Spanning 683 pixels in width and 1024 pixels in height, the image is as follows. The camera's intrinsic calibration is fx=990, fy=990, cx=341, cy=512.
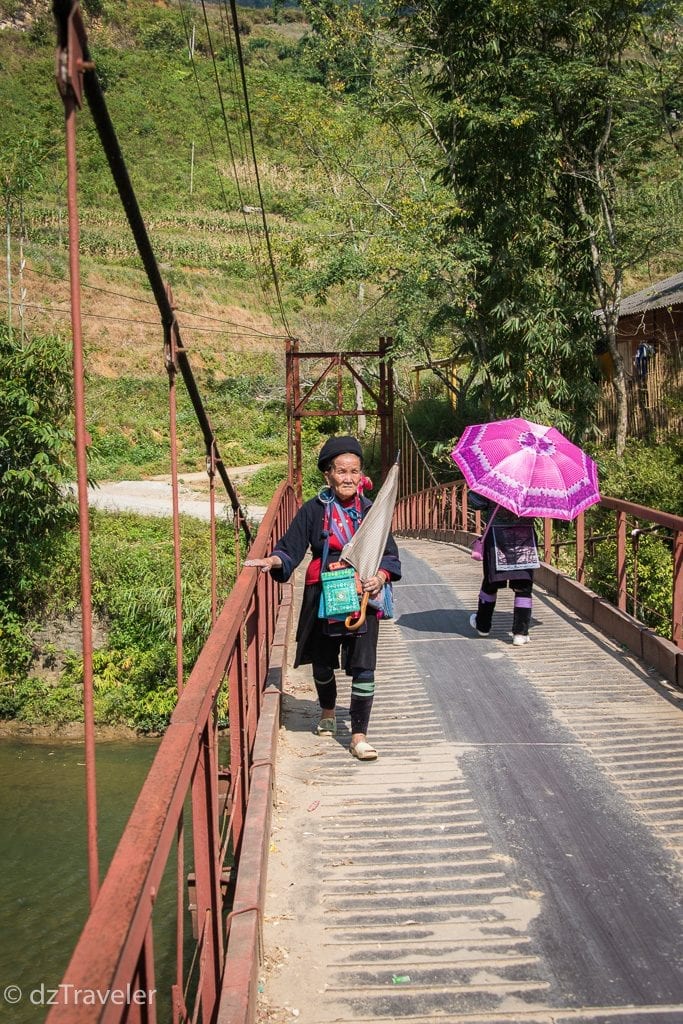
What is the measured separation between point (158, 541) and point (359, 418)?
511 inches

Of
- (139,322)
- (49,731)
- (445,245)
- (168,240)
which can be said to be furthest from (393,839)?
(168,240)

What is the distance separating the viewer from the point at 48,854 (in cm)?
1227

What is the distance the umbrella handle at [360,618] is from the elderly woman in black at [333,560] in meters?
0.04

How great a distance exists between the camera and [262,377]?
33969mm

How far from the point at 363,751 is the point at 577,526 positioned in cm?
439

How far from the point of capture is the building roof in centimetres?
1981

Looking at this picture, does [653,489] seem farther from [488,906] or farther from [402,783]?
[488,906]

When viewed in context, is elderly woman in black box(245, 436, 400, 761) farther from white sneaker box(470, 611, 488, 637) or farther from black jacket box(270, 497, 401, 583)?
white sneaker box(470, 611, 488, 637)

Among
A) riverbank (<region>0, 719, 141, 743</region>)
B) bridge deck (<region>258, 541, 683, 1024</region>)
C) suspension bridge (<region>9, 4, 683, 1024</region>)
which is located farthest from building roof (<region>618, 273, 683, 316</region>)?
bridge deck (<region>258, 541, 683, 1024</region>)

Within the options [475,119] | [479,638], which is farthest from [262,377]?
[479,638]

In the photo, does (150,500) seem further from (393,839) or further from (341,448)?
(393,839)

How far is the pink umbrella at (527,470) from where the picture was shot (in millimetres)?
6793

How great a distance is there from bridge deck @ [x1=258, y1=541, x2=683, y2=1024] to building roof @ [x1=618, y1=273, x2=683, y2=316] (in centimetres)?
1481

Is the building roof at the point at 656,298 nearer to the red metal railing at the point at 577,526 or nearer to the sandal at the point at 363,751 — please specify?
the red metal railing at the point at 577,526
